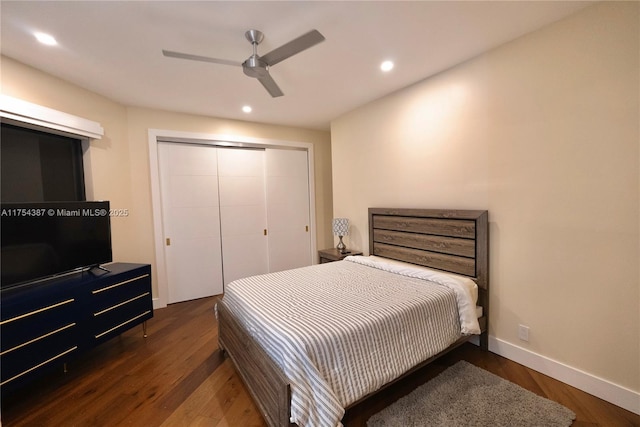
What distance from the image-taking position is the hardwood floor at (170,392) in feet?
5.49

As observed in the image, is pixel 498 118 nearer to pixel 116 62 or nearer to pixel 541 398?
pixel 541 398

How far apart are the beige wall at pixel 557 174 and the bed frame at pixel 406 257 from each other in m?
0.12

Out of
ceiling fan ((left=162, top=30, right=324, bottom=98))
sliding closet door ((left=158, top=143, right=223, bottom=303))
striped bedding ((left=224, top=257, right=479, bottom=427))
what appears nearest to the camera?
striped bedding ((left=224, top=257, right=479, bottom=427))

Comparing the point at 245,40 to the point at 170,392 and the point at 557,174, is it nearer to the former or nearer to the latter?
the point at 557,174

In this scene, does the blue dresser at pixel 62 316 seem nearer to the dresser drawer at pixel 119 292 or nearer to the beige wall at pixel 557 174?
the dresser drawer at pixel 119 292

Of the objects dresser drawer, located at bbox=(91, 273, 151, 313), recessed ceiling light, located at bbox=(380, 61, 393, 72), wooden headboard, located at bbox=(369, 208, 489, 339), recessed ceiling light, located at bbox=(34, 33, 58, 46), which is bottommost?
dresser drawer, located at bbox=(91, 273, 151, 313)

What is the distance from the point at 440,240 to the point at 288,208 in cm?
249

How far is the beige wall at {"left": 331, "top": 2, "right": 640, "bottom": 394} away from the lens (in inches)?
64.8

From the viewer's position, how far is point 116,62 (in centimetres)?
222

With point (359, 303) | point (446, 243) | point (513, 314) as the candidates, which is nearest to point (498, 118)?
point (446, 243)

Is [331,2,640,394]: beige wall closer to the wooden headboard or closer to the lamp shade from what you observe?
the wooden headboard

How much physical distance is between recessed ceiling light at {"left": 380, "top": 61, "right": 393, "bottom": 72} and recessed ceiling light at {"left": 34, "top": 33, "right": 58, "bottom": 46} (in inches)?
98.5

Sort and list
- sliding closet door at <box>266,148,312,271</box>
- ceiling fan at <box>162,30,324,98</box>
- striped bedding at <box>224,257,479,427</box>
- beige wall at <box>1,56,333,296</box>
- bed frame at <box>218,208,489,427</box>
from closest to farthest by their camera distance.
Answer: striped bedding at <box>224,257,479,427</box> < bed frame at <box>218,208,489,427</box> < ceiling fan at <box>162,30,324,98</box> < beige wall at <box>1,56,333,296</box> < sliding closet door at <box>266,148,312,271</box>

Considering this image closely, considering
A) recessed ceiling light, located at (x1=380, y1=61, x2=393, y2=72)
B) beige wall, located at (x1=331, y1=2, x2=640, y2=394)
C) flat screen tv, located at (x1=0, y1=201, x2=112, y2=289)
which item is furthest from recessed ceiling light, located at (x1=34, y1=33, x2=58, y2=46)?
beige wall, located at (x1=331, y1=2, x2=640, y2=394)
